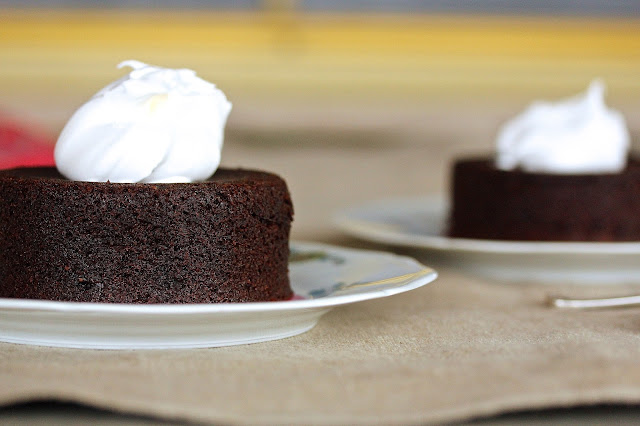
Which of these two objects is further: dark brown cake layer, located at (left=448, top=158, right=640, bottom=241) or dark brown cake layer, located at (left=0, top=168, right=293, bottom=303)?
dark brown cake layer, located at (left=448, top=158, right=640, bottom=241)

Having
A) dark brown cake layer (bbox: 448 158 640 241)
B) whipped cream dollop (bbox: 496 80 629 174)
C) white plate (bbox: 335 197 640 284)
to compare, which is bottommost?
white plate (bbox: 335 197 640 284)

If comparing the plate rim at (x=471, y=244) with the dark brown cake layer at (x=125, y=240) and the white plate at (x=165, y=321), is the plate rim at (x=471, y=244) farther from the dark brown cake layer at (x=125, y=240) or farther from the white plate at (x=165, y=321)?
the dark brown cake layer at (x=125, y=240)

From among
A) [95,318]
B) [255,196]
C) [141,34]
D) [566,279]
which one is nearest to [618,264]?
[566,279]

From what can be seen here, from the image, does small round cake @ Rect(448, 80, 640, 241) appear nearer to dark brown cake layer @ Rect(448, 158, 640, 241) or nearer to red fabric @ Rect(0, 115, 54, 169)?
dark brown cake layer @ Rect(448, 158, 640, 241)

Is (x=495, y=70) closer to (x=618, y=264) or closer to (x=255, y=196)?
(x=618, y=264)

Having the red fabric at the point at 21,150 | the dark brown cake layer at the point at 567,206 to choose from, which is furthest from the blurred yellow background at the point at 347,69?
the dark brown cake layer at the point at 567,206

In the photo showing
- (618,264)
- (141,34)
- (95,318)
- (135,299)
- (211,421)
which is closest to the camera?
(211,421)

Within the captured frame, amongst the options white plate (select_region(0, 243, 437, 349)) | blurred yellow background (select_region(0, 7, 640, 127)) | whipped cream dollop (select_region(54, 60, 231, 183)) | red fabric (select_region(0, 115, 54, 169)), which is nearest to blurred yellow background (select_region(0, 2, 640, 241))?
blurred yellow background (select_region(0, 7, 640, 127))
